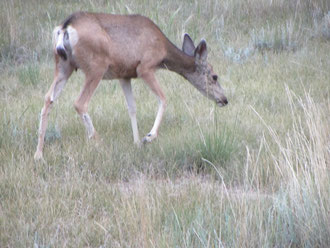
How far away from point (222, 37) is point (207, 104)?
148 inches

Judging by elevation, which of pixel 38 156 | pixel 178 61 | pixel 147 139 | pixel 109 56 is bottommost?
pixel 147 139

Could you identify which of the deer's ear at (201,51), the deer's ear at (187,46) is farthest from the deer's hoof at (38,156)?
the deer's ear at (187,46)

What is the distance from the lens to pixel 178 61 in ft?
25.7

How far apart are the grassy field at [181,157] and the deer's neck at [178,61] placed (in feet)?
1.54

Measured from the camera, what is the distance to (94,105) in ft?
26.5

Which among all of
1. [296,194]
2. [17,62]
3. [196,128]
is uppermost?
[296,194]

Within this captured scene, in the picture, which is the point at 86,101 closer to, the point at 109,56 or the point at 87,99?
the point at 87,99

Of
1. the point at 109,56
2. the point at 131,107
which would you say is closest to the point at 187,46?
the point at 131,107

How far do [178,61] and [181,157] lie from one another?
7.14 feet

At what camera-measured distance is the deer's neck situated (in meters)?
7.71

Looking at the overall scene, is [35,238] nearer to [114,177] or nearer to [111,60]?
[114,177]

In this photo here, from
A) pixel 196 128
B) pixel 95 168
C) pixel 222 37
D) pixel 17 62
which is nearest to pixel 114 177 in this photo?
pixel 95 168

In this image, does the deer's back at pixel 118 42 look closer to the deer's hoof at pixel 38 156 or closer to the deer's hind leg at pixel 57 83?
the deer's hind leg at pixel 57 83

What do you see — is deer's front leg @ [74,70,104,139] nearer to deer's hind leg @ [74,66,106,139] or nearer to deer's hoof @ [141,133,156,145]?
deer's hind leg @ [74,66,106,139]
